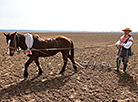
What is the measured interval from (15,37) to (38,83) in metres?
2.09

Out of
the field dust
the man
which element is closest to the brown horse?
the field dust

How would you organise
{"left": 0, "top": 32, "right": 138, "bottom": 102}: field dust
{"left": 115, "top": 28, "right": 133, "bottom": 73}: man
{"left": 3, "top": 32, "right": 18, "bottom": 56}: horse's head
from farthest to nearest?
1. {"left": 115, "top": 28, "right": 133, "bottom": 73}: man
2. {"left": 3, "top": 32, "right": 18, "bottom": 56}: horse's head
3. {"left": 0, "top": 32, "right": 138, "bottom": 102}: field dust

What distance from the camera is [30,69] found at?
19.1ft

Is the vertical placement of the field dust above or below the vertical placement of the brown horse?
below

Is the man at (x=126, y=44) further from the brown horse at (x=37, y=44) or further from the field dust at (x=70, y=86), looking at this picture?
the brown horse at (x=37, y=44)

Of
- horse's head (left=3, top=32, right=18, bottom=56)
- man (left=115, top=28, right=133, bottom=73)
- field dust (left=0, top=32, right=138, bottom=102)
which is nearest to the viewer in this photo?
field dust (left=0, top=32, right=138, bottom=102)

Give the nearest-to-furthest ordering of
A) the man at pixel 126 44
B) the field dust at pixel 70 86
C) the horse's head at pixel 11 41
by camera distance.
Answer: the field dust at pixel 70 86
the horse's head at pixel 11 41
the man at pixel 126 44

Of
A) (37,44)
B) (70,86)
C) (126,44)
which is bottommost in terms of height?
(70,86)

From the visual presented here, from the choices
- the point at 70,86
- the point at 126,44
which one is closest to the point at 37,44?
the point at 70,86

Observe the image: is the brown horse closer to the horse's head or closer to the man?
the horse's head

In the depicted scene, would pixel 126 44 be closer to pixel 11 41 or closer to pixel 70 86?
pixel 70 86

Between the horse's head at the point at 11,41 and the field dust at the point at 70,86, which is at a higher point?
the horse's head at the point at 11,41

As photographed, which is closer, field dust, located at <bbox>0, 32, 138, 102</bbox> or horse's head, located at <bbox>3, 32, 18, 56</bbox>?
field dust, located at <bbox>0, 32, 138, 102</bbox>

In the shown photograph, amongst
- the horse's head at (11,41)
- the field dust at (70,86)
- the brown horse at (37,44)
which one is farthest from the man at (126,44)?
the horse's head at (11,41)
